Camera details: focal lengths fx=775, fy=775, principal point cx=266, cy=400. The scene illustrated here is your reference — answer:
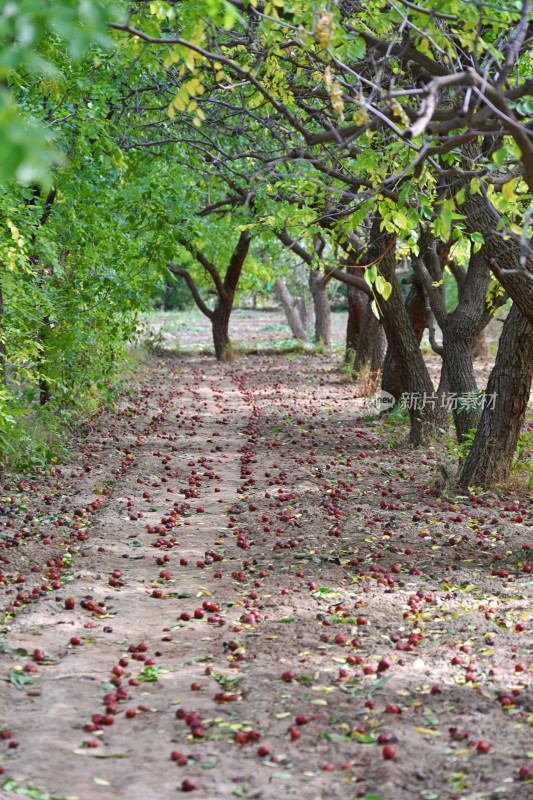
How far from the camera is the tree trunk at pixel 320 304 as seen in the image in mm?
20484

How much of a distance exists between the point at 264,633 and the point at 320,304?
17.0m

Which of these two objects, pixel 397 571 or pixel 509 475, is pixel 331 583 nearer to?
pixel 397 571

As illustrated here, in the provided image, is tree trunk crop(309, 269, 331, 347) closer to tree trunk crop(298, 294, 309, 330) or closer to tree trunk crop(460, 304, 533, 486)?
tree trunk crop(298, 294, 309, 330)

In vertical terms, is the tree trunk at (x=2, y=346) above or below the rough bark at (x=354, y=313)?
below

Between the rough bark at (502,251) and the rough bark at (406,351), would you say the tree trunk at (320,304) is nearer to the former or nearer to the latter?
the rough bark at (406,351)

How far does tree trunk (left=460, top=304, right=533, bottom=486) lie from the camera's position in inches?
262

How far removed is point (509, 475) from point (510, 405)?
2.10 ft

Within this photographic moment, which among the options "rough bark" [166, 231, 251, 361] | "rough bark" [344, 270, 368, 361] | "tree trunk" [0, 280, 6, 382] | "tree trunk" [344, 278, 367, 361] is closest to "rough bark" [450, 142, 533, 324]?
"tree trunk" [0, 280, 6, 382]

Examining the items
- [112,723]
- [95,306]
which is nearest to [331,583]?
[112,723]

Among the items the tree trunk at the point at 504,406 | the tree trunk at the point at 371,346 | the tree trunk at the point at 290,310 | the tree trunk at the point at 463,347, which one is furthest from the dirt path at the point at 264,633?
the tree trunk at the point at 290,310

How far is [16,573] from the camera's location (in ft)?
17.0

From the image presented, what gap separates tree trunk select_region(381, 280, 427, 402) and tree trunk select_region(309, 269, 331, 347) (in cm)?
859

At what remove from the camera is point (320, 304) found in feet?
68.2

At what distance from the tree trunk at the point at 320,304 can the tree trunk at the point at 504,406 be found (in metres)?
12.9
